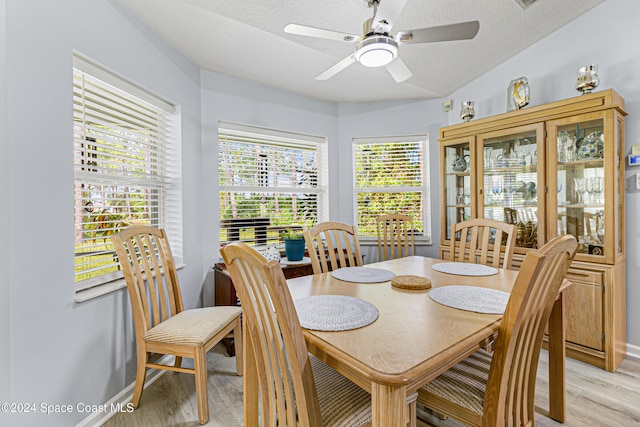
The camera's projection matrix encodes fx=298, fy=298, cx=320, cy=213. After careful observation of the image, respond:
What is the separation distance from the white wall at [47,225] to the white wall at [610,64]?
333 cm

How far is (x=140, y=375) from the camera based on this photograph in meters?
1.74

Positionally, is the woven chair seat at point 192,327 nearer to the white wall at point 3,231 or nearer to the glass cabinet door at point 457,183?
the white wall at point 3,231

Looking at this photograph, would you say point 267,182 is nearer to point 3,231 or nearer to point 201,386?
point 201,386

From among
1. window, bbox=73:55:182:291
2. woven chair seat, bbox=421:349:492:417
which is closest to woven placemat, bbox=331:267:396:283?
woven chair seat, bbox=421:349:492:417

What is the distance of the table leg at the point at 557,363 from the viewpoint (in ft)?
5.17

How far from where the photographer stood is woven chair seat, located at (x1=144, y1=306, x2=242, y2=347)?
5.51ft

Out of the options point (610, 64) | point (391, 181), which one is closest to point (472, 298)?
point (610, 64)

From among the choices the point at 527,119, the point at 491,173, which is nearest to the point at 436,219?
the point at 491,173

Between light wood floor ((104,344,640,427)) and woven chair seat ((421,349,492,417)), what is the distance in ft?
1.85

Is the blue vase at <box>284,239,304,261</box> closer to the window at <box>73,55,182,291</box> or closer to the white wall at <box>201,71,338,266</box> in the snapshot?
the white wall at <box>201,71,338,266</box>

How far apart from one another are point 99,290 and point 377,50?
206cm

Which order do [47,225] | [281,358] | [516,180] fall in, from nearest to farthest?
[281,358], [47,225], [516,180]

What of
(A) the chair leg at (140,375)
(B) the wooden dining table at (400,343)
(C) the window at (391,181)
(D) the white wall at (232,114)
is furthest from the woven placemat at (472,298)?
(C) the window at (391,181)

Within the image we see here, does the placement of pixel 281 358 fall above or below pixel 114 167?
below
